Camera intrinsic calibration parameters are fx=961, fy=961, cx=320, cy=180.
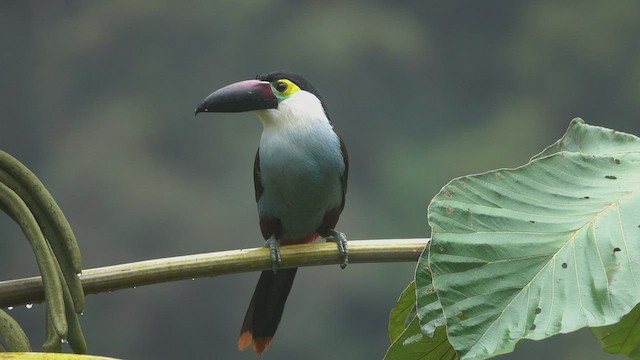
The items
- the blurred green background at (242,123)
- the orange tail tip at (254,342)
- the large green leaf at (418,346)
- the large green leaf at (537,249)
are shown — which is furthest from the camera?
the blurred green background at (242,123)

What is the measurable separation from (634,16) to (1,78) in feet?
7.25

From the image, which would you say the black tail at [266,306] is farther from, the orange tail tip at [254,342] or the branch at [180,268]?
the branch at [180,268]

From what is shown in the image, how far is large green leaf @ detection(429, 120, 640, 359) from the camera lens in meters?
0.59

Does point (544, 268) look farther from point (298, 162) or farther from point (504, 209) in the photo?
point (298, 162)

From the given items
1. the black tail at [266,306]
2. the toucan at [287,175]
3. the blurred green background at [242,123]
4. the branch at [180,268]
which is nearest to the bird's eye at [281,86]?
the toucan at [287,175]

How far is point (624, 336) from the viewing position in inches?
29.9

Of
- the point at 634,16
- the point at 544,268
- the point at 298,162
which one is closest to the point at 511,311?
the point at 544,268

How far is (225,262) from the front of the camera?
0.74m

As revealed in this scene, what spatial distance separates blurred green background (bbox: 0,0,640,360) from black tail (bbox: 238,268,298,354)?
1663 mm

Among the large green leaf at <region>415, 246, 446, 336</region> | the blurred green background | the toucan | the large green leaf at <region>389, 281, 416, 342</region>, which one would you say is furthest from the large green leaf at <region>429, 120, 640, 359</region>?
the blurred green background

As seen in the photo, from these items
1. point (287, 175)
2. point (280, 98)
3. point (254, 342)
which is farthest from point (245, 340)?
point (280, 98)

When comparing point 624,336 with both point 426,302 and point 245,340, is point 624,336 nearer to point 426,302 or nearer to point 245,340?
point 426,302

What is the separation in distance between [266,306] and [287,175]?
19cm

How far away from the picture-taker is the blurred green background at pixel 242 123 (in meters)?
3.08
